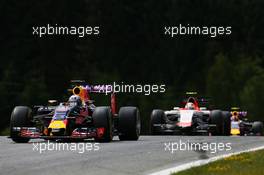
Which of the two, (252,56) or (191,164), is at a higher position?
(252,56)

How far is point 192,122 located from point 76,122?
32.3ft

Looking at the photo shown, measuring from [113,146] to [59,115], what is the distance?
227cm

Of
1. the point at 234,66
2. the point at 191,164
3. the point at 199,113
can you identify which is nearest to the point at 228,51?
the point at 234,66

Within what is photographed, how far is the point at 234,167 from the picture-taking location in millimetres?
13195

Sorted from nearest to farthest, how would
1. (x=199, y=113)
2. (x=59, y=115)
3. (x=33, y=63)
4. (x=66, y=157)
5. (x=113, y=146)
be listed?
(x=66, y=157) → (x=113, y=146) → (x=59, y=115) → (x=199, y=113) → (x=33, y=63)

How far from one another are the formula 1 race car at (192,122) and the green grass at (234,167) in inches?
535

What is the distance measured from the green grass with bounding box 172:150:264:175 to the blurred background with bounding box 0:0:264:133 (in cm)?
Answer: 5857

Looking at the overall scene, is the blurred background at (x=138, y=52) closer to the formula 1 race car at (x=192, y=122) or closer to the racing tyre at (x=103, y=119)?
the formula 1 race car at (x=192, y=122)

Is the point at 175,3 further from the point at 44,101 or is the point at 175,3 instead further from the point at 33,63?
the point at 44,101

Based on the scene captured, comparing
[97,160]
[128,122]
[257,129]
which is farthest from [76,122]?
[257,129]

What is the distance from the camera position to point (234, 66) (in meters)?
87.6

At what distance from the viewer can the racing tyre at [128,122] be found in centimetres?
2159
